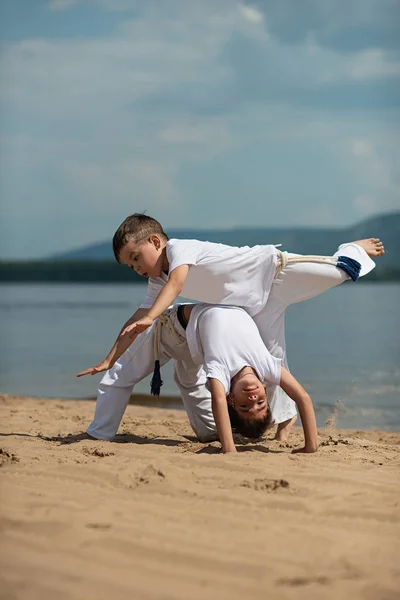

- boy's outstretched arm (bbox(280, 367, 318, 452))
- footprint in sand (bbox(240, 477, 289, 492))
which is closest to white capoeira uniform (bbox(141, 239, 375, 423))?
boy's outstretched arm (bbox(280, 367, 318, 452))

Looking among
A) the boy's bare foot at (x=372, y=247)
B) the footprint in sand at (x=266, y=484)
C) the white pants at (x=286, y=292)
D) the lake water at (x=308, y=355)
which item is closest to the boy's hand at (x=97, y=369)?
the white pants at (x=286, y=292)

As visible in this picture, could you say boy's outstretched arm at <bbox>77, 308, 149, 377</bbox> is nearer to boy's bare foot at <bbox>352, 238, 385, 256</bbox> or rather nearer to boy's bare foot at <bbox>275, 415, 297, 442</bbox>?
boy's bare foot at <bbox>275, 415, 297, 442</bbox>

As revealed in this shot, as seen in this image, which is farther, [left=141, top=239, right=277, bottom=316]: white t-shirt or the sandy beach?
[left=141, top=239, right=277, bottom=316]: white t-shirt

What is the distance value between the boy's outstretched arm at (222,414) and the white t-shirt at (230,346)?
0.04 meters

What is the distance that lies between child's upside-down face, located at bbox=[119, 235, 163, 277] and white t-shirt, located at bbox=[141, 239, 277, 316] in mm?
166

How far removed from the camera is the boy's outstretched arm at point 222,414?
448 cm

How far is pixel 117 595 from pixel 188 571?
0.89 feet

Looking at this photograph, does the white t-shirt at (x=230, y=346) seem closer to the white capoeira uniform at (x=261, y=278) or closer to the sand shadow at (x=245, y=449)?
the white capoeira uniform at (x=261, y=278)

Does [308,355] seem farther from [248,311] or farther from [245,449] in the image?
[245,449]

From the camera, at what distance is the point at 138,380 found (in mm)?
5316

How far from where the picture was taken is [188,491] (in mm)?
3689

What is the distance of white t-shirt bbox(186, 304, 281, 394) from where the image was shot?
15.2 ft

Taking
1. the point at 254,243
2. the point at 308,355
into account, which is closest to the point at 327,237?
the point at 254,243

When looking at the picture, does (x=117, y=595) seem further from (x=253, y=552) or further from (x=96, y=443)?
(x=96, y=443)
